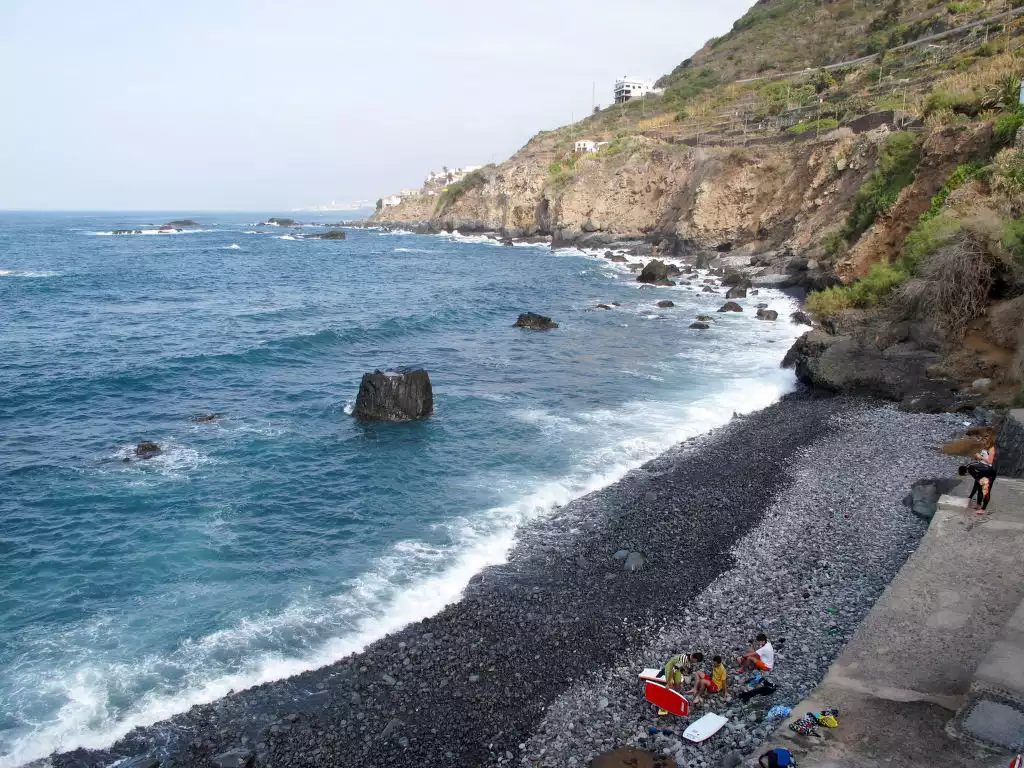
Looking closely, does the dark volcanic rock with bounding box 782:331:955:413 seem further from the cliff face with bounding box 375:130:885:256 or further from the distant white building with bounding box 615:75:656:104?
the distant white building with bounding box 615:75:656:104

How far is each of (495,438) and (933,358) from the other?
53.3ft

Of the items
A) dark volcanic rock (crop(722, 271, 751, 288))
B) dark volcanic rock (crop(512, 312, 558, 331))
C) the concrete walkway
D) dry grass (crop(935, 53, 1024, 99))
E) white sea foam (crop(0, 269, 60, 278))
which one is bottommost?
the concrete walkway

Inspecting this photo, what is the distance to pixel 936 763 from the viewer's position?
25.9 feet

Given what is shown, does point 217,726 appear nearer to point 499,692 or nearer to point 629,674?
point 499,692

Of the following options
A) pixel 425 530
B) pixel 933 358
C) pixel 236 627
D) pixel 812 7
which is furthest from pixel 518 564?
pixel 812 7

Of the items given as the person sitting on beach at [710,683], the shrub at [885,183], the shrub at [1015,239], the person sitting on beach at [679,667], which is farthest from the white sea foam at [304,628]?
the shrub at [885,183]

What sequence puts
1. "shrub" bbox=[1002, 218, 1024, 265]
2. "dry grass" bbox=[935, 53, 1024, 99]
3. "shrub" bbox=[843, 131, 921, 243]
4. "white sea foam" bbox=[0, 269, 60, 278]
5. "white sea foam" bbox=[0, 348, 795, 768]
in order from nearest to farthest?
"white sea foam" bbox=[0, 348, 795, 768], "shrub" bbox=[1002, 218, 1024, 265], "shrub" bbox=[843, 131, 921, 243], "dry grass" bbox=[935, 53, 1024, 99], "white sea foam" bbox=[0, 269, 60, 278]

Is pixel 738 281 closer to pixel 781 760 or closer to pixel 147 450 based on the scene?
pixel 147 450

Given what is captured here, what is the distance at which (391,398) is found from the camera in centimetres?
2545

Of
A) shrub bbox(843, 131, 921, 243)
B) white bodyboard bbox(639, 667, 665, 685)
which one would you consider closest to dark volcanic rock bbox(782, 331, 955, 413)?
shrub bbox(843, 131, 921, 243)

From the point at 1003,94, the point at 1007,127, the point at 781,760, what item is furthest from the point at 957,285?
the point at 781,760

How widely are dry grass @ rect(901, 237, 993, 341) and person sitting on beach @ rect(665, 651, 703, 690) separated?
19130 millimetres

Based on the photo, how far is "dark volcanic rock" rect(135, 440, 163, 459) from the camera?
21.9m

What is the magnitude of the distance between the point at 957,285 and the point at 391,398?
20.6 metres
